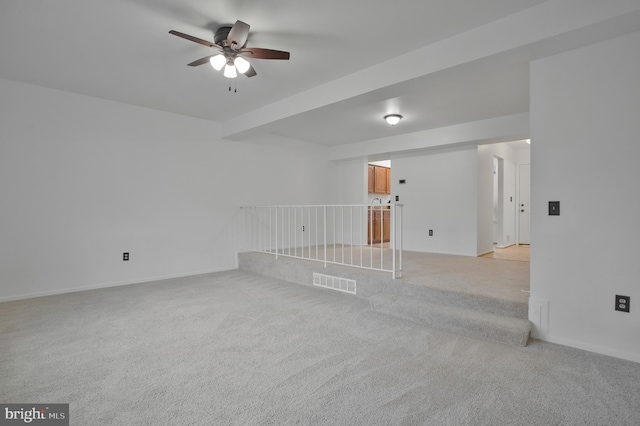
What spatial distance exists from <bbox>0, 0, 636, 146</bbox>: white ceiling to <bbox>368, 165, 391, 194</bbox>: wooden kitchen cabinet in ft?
11.2

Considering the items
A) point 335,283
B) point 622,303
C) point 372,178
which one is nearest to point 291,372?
point 335,283

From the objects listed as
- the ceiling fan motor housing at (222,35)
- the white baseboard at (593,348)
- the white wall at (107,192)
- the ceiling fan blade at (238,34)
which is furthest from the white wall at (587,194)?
the white wall at (107,192)

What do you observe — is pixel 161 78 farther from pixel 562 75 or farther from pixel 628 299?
pixel 628 299

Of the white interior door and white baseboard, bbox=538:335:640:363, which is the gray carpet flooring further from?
the white interior door

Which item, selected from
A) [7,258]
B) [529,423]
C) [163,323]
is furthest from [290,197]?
[529,423]

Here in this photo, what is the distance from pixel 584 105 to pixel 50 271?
5697 mm

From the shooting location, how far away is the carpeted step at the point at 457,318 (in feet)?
7.75

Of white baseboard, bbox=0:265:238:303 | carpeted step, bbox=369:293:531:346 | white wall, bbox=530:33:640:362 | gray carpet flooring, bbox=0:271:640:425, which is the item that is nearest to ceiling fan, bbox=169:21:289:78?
white wall, bbox=530:33:640:362

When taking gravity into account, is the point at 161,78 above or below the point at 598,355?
above

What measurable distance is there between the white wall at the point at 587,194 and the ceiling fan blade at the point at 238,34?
90.7 inches

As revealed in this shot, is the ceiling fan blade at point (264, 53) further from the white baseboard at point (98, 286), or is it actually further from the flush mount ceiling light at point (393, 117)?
the white baseboard at point (98, 286)

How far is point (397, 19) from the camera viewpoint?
7.55 feet

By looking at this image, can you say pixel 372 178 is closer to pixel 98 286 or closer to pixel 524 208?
pixel 524 208

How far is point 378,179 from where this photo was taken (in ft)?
26.1
